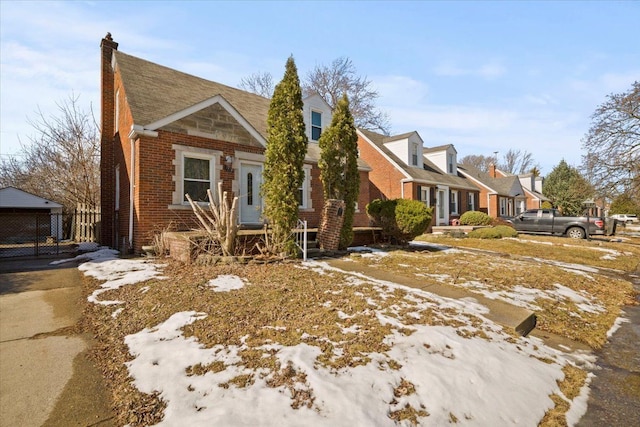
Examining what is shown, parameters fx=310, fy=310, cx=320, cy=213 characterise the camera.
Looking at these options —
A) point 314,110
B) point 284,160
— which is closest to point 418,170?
point 314,110

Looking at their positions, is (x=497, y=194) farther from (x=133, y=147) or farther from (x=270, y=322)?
(x=270, y=322)

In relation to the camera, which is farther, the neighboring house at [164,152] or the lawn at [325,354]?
the neighboring house at [164,152]

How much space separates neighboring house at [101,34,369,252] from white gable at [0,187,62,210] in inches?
252

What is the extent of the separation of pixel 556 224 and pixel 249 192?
18.8 metres

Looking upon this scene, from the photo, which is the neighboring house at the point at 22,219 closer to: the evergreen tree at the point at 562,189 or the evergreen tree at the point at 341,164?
the evergreen tree at the point at 341,164

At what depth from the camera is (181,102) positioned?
1116 centimetres

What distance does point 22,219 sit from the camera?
47.8 ft

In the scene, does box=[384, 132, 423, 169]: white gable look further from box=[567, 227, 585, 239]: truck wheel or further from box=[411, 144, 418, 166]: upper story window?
box=[567, 227, 585, 239]: truck wheel

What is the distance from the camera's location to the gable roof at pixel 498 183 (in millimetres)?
29906

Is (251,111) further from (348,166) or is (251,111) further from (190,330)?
(190,330)

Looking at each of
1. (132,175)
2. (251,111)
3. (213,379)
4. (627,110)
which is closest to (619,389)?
(213,379)

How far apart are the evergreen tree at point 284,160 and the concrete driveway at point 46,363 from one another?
14.4 feet

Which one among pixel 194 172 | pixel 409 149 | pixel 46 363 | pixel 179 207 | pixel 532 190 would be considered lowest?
pixel 46 363

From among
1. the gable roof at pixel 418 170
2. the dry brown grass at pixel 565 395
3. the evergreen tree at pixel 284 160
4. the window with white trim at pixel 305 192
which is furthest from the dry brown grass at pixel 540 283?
the gable roof at pixel 418 170
